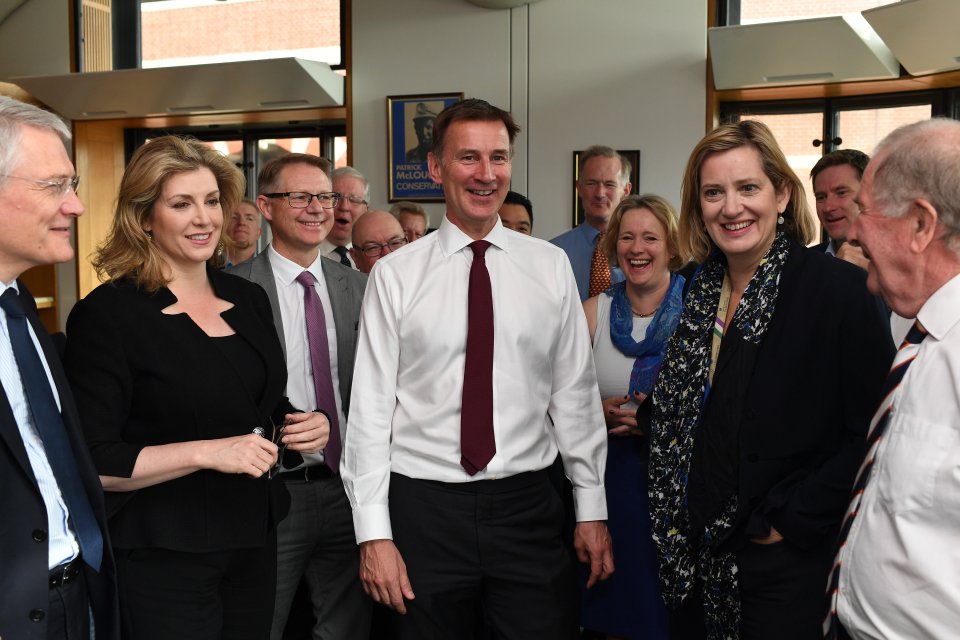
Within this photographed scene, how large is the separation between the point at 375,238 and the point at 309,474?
62.5 inches

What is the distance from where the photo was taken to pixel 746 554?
1935 millimetres

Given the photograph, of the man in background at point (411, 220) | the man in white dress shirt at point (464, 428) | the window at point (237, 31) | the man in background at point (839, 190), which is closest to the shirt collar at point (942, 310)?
the man in white dress shirt at point (464, 428)

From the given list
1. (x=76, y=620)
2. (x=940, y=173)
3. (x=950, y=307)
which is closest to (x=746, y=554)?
(x=950, y=307)

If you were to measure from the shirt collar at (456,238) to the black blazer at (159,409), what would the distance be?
0.61 m

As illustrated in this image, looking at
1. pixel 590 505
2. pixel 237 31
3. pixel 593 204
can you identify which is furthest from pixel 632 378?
pixel 237 31

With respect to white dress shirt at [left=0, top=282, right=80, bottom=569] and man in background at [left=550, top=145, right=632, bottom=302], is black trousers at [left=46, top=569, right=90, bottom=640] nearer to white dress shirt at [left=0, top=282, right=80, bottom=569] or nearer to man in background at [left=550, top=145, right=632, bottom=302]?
white dress shirt at [left=0, top=282, right=80, bottom=569]

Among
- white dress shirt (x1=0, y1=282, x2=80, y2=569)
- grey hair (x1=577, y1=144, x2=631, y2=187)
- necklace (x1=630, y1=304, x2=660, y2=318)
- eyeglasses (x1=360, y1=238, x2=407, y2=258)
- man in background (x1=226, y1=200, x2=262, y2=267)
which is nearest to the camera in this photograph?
white dress shirt (x1=0, y1=282, x2=80, y2=569)

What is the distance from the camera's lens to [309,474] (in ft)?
8.21

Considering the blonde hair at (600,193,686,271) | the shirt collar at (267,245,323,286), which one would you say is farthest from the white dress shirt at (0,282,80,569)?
the blonde hair at (600,193,686,271)

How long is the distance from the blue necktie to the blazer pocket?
1475 millimetres

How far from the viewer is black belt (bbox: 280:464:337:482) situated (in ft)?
8.18

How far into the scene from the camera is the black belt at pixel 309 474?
2492 mm

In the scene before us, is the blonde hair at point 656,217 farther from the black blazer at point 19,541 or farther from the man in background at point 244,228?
the man in background at point 244,228

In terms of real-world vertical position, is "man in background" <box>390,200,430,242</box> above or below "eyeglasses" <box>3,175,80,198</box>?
above
